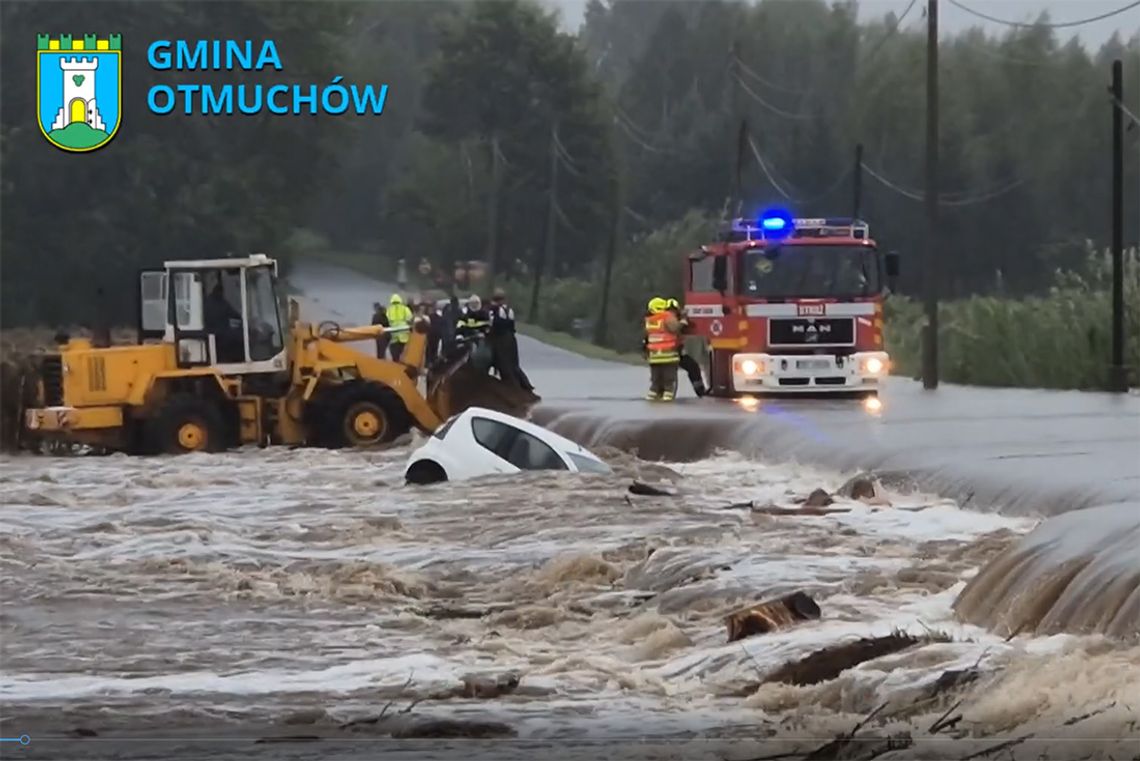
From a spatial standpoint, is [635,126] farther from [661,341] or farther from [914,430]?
[914,430]

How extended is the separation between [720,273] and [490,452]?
910 centimetres

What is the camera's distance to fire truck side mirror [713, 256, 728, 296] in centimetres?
3456

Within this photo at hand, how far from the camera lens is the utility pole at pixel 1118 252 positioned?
37.7 meters

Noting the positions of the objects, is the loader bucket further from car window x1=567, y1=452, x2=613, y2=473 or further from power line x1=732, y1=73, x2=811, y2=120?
power line x1=732, y1=73, x2=811, y2=120

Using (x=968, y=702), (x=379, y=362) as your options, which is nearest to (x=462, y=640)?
(x=968, y=702)

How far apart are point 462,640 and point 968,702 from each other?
500 cm

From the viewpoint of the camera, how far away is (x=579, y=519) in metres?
23.6

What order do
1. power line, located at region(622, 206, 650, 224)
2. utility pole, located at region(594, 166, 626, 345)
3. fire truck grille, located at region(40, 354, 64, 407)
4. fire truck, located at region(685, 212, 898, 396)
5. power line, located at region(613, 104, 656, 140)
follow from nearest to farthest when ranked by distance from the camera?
1. fire truck grille, located at region(40, 354, 64, 407)
2. fire truck, located at region(685, 212, 898, 396)
3. utility pole, located at region(594, 166, 626, 345)
4. power line, located at region(613, 104, 656, 140)
5. power line, located at region(622, 206, 650, 224)

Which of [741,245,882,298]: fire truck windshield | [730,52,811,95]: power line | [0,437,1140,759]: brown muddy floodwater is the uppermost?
[730,52,811,95]: power line

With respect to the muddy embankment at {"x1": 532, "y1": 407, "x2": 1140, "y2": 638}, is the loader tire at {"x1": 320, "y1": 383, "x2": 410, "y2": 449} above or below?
above

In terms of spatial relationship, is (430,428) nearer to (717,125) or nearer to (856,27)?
(717,125)

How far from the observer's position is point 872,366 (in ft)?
117

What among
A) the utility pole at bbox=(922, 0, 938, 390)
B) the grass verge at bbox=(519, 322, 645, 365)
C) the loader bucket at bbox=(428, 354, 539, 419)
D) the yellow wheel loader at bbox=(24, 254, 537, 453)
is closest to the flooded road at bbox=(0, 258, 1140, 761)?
the yellow wheel loader at bbox=(24, 254, 537, 453)

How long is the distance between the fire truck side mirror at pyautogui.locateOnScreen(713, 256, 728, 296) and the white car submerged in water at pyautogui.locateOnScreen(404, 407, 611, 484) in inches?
302
